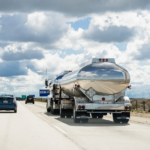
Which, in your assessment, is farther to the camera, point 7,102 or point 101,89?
point 7,102

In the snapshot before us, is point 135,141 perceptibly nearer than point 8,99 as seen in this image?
Yes

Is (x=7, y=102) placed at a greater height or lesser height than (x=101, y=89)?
lesser

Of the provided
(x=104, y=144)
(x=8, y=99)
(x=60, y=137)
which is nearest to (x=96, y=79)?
(x=60, y=137)

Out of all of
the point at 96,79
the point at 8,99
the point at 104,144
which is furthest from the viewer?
the point at 8,99

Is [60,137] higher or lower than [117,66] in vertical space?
lower

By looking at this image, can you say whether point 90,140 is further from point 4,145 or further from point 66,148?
point 4,145

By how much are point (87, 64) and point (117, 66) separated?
1.55 meters

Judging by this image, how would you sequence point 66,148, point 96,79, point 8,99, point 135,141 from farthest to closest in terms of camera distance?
point 8,99 → point 96,79 → point 135,141 → point 66,148

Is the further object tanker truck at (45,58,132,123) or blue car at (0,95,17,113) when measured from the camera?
blue car at (0,95,17,113)

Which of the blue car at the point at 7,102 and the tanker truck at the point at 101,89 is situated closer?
the tanker truck at the point at 101,89

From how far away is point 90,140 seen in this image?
10562 millimetres

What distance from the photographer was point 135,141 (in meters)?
10.5

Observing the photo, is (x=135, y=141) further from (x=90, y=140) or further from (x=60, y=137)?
(x=60, y=137)

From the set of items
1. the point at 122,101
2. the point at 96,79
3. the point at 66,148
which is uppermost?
the point at 96,79
